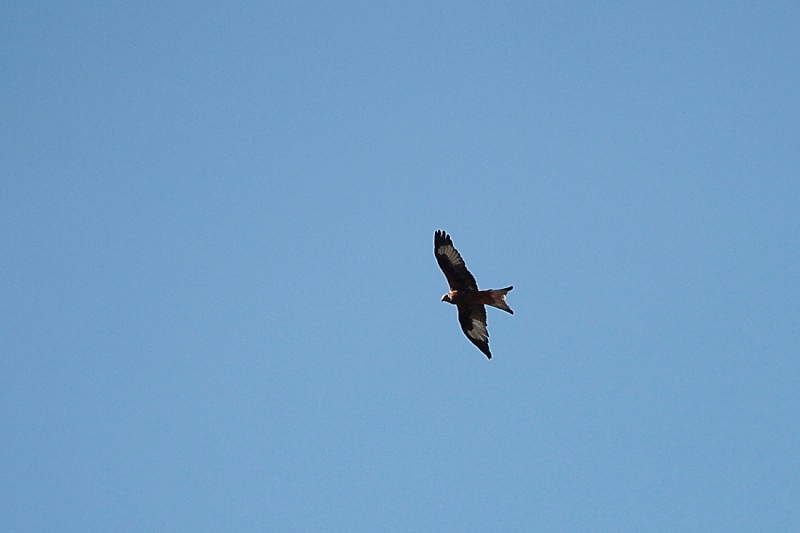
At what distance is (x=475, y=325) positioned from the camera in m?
17.7

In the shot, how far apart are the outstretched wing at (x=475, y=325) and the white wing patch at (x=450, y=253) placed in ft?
3.37

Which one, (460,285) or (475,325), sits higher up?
(460,285)

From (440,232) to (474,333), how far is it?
94.8 inches

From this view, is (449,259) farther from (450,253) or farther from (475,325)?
(475,325)

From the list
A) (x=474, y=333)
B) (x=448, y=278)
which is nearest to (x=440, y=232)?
(x=448, y=278)

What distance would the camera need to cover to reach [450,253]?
17000mm

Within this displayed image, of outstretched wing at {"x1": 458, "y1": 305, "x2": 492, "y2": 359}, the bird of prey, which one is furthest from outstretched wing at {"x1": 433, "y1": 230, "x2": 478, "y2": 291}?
outstretched wing at {"x1": 458, "y1": 305, "x2": 492, "y2": 359}

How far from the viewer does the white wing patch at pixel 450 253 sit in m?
17.0

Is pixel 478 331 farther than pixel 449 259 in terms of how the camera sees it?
Yes

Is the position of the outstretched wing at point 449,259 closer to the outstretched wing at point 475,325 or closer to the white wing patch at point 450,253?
the white wing patch at point 450,253

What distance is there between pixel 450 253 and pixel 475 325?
1788 mm

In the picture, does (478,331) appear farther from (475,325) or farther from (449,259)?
(449,259)

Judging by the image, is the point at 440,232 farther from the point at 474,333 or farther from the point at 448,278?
the point at 474,333

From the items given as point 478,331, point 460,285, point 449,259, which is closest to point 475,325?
point 478,331
